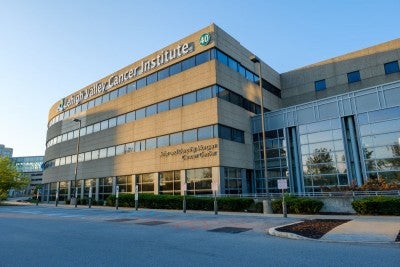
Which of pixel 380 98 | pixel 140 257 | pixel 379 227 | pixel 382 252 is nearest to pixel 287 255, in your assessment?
pixel 382 252

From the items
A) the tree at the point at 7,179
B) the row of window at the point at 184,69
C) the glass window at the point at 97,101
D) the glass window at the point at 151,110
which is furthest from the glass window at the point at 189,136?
the tree at the point at 7,179

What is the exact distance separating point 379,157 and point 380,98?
5.01m

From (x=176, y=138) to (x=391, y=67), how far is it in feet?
80.0

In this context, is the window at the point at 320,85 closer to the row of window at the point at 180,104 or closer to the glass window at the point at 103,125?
the row of window at the point at 180,104

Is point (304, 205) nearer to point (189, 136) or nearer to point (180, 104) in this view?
point (189, 136)

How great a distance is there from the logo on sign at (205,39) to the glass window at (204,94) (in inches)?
185

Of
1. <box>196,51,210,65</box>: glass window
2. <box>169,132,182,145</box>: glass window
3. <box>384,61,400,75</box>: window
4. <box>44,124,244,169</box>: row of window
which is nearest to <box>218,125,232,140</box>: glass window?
<box>44,124,244,169</box>: row of window

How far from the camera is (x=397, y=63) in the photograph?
32844mm

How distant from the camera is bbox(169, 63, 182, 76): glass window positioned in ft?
112

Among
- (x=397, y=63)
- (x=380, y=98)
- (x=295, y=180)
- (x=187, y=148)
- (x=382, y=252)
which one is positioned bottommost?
(x=382, y=252)

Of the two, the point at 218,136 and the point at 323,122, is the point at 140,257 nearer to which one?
the point at 218,136

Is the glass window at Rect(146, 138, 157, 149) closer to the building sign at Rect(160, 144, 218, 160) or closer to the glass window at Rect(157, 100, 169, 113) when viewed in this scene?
the building sign at Rect(160, 144, 218, 160)

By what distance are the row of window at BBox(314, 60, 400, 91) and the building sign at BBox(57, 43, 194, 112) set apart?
1645cm

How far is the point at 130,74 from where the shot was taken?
4053 centimetres
